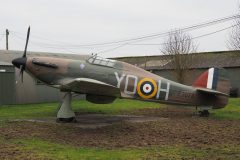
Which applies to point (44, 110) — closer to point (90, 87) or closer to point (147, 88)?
point (147, 88)

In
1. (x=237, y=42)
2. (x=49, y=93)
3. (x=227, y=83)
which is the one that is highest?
(x=237, y=42)

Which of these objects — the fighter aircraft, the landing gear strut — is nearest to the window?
the fighter aircraft

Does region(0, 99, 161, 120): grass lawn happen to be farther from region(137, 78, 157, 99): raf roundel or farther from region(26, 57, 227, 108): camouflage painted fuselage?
Answer: region(137, 78, 157, 99): raf roundel

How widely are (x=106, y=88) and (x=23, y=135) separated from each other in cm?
303

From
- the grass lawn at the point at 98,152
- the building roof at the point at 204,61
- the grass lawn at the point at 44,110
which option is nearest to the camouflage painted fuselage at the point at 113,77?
the grass lawn at the point at 44,110

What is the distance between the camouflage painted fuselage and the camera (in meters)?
14.4

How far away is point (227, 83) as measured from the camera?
1648 cm

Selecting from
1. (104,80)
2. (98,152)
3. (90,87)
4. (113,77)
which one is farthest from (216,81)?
(98,152)

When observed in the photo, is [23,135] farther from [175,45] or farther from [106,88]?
[175,45]

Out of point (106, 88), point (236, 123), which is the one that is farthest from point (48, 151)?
point (236, 123)

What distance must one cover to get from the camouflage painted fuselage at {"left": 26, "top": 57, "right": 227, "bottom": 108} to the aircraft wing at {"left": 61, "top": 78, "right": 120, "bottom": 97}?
718 mm

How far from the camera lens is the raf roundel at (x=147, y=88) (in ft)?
48.7

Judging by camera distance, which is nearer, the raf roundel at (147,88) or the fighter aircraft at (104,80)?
the fighter aircraft at (104,80)

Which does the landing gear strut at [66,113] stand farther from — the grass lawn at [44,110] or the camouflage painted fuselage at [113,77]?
the grass lawn at [44,110]
